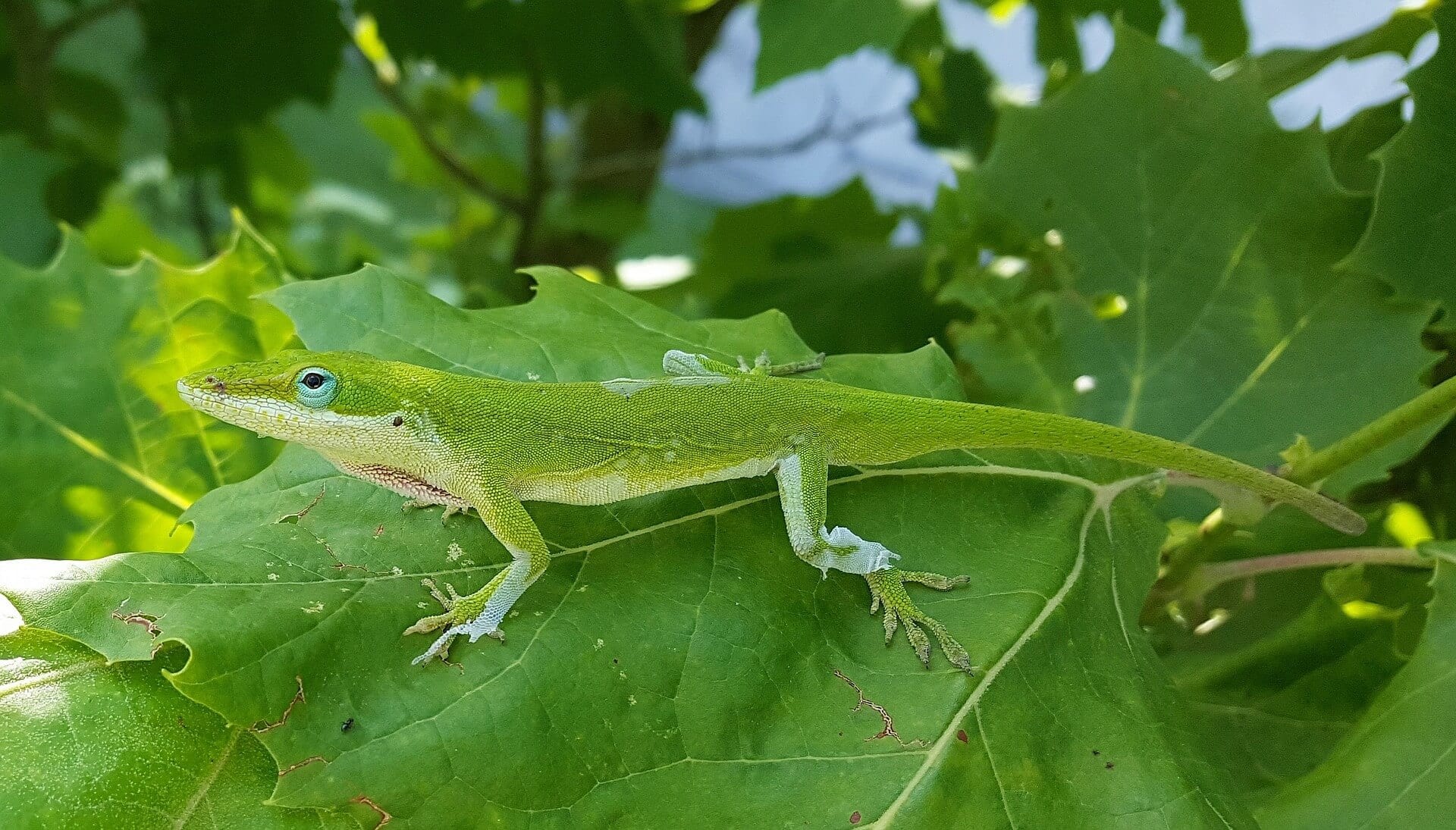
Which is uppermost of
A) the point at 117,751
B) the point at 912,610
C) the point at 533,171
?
the point at 117,751

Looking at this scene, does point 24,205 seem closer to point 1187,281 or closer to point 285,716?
point 285,716

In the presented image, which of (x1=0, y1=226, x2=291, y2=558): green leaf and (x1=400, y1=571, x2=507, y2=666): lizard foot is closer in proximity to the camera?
(x1=400, y1=571, x2=507, y2=666): lizard foot

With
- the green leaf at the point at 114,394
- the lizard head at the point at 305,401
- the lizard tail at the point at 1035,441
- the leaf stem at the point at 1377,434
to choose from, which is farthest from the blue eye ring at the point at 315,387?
the leaf stem at the point at 1377,434

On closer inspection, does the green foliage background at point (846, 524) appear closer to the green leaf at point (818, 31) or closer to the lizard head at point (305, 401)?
the green leaf at point (818, 31)

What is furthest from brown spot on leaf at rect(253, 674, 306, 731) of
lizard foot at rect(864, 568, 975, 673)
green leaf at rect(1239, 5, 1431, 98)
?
green leaf at rect(1239, 5, 1431, 98)

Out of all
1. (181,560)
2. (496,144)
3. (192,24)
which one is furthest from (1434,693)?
(496,144)

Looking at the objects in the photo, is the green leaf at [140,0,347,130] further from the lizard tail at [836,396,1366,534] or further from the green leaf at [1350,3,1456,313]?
the green leaf at [1350,3,1456,313]

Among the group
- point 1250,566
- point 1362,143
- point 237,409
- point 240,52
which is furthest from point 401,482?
point 240,52
